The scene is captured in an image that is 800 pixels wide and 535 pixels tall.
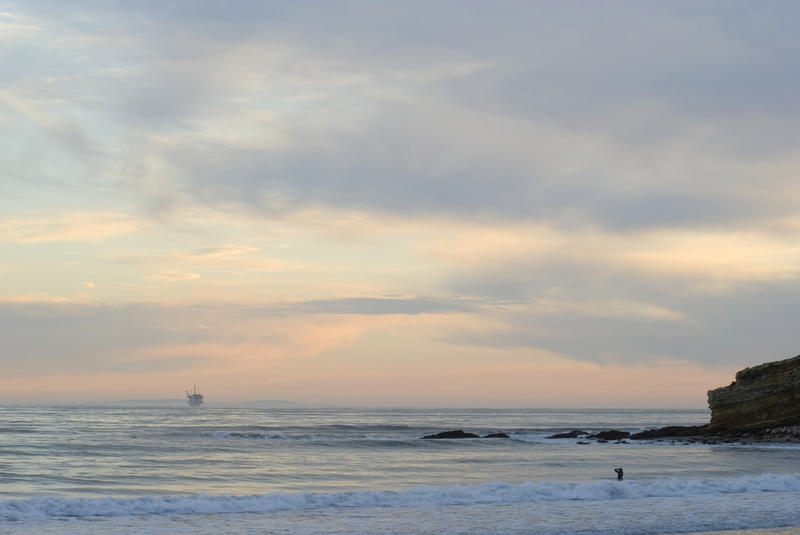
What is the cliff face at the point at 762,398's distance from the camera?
58094 millimetres

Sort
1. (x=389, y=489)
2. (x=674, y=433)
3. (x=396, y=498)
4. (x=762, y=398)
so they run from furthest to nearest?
1. (x=674, y=433)
2. (x=762, y=398)
3. (x=389, y=489)
4. (x=396, y=498)

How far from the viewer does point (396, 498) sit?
25766 mm

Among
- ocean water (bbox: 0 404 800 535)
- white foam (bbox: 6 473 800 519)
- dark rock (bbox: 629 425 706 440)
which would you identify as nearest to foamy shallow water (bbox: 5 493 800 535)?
ocean water (bbox: 0 404 800 535)

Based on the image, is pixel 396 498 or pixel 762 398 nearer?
pixel 396 498

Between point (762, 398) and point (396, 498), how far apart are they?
1805 inches

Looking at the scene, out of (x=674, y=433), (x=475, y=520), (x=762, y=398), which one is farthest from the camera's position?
(x=674, y=433)

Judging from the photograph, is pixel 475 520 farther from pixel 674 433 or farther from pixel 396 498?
pixel 674 433

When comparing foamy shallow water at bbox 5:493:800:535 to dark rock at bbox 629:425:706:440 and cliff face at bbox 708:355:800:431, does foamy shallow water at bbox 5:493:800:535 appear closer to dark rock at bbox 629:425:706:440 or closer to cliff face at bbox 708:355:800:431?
cliff face at bbox 708:355:800:431

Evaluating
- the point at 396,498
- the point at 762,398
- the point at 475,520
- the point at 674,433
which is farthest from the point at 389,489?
the point at 674,433

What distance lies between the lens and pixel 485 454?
171ft

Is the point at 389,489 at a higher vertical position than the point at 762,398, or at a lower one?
lower

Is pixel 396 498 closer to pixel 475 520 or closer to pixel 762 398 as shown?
pixel 475 520

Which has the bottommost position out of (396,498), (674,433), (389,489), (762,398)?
(674,433)

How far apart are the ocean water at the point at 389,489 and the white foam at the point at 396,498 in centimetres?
6
